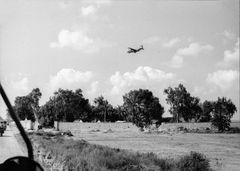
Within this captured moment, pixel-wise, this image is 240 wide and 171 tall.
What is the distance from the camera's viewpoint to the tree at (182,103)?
12281 centimetres

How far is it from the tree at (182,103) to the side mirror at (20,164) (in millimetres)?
121810

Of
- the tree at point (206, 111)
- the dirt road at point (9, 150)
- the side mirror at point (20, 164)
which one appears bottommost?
the dirt road at point (9, 150)

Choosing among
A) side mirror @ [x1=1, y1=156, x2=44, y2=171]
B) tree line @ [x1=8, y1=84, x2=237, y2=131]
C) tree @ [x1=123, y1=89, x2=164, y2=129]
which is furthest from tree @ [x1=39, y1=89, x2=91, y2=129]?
side mirror @ [x1=1, y1=156, x2=44, y2=171]

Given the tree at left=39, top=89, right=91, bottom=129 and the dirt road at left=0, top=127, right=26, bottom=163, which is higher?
the tree at left=39, top=89, right=91, bottom=129

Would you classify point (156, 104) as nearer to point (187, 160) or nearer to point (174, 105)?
point (174, 105)

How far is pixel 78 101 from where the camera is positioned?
432 feet

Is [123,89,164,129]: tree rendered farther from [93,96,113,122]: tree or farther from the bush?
the bush

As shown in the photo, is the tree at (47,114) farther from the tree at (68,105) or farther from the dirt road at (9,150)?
the dirt road at (9,150)

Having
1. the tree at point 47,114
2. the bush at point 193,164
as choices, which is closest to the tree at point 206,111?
the tree at point 47,114

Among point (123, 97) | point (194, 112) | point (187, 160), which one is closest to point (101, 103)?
point (123, 97)

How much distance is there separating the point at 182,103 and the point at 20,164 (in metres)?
123

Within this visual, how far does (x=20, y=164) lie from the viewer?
1.51 metres

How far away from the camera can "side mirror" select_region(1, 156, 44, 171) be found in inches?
58.8

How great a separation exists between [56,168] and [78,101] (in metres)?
118
